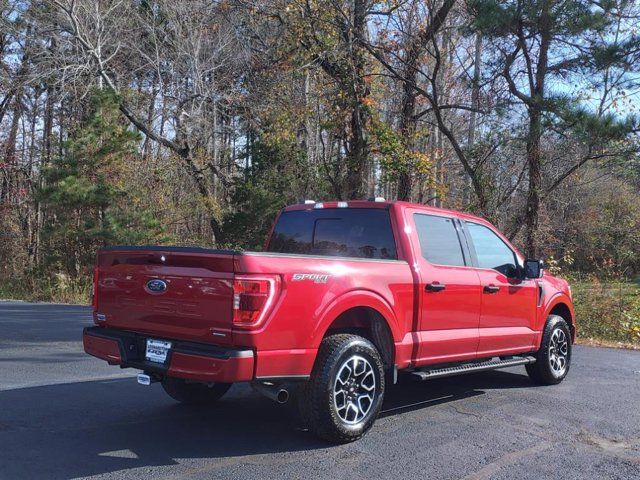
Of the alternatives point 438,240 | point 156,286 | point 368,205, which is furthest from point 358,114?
point 156,286

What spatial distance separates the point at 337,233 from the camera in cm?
650

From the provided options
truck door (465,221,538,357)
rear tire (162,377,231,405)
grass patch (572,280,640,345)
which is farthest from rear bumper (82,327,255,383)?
grass patch (572,280,640,345)

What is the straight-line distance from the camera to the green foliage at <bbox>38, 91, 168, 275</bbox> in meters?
19.4

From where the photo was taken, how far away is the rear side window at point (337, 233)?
6.23m

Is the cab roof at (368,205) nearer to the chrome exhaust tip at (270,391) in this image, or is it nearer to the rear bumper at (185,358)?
the chrome exhaust tip at (270,391)

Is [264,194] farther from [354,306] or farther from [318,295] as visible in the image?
[318,295]

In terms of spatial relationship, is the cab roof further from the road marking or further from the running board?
the road marking

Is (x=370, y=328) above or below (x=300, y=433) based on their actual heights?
above

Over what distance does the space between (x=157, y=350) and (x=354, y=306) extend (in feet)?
5.26

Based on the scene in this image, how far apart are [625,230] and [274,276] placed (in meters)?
31.2

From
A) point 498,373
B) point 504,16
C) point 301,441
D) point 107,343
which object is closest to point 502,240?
point 498,373

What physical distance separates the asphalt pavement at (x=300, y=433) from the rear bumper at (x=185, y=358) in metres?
0.64

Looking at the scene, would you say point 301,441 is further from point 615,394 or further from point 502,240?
point 615,394

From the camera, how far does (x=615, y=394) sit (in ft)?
24.4
